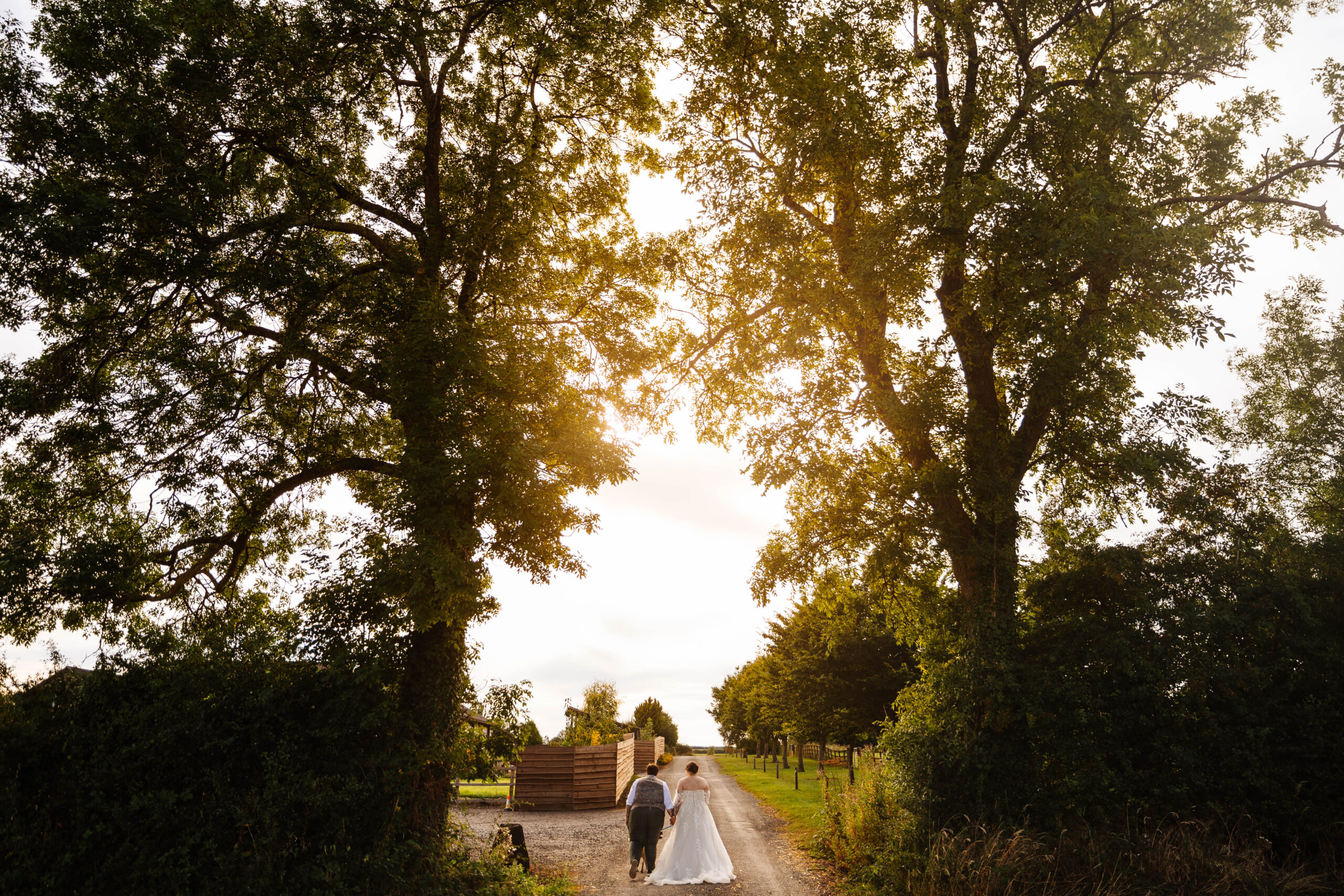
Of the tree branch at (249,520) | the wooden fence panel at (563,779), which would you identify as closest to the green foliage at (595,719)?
the wooden fence panel at (563,779)

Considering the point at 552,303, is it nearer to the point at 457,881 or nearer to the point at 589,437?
the point at 589,437

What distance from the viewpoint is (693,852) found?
11961mm

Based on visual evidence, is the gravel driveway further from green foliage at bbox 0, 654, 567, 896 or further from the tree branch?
the tree branch

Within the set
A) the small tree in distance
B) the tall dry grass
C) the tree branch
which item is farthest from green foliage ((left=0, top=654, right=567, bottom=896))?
the small tree in distance

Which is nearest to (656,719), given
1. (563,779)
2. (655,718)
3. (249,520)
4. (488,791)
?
(655,718)

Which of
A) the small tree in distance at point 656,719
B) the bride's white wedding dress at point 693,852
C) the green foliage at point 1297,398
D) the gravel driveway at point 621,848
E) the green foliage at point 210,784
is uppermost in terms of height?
the green foliage at point 1297,398

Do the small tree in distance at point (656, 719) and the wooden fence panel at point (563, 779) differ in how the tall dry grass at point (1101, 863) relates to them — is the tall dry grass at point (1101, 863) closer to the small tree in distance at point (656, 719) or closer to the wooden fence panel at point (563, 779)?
Result: the wooden fence panel at point (563, 779)

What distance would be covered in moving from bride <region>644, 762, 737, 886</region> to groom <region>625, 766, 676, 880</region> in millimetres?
258

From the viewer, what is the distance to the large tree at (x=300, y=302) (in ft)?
31.0

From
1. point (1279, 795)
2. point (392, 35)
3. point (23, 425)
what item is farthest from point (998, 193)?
point (23, 425)

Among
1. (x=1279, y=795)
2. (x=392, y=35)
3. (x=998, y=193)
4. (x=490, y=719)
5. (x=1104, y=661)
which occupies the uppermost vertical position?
(x=392, y=35)

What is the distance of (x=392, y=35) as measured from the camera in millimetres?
12148

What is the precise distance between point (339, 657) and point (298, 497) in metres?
6.04

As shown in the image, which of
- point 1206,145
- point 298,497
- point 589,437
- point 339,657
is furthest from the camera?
point 298,497
